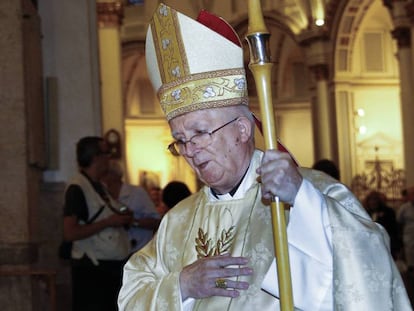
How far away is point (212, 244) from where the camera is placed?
3.12 meters

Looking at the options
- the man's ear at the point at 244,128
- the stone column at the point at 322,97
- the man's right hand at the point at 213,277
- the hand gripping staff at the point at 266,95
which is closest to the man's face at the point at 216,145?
the man's ear at the point at 244,128

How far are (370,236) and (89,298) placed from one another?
11.1 ft

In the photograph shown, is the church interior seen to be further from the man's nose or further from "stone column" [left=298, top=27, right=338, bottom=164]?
the man's nose

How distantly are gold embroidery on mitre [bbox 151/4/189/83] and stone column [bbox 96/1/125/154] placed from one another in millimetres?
11174

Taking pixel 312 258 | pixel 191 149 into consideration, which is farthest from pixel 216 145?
pixel 312 258

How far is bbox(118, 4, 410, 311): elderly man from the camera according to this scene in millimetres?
2568

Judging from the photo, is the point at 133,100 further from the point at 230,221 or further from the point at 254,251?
the point at 254,251

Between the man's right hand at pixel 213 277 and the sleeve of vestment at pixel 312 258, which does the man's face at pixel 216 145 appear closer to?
the man's right hand at pixel 213 277

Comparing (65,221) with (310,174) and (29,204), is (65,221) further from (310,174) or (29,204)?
(310,174)

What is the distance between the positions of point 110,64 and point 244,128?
11538mm

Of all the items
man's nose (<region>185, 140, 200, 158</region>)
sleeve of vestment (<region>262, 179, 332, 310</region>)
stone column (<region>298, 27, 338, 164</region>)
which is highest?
stone column (<region>298, 27, 338, 164</region>)

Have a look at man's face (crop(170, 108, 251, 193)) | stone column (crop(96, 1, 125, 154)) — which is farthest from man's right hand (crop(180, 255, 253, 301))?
stone column (crop(96, 1, 125, 154))

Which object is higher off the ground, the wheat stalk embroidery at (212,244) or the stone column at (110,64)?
the stone column at (110,64)

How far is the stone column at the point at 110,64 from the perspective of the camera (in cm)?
1432
